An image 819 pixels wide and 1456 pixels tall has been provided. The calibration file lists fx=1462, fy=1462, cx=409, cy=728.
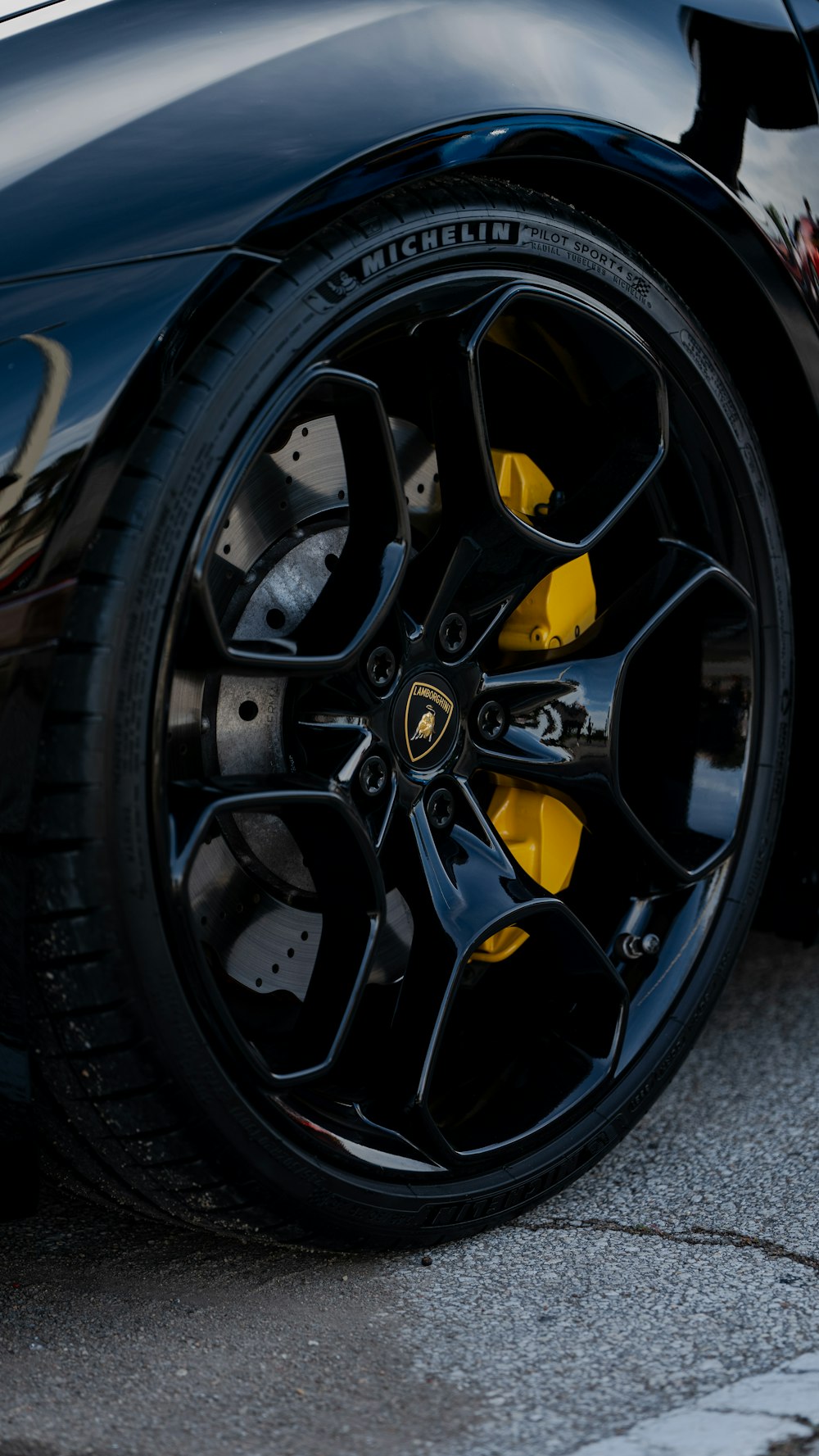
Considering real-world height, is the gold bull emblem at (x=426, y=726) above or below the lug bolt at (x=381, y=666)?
below

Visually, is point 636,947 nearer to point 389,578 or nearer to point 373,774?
point 373,774

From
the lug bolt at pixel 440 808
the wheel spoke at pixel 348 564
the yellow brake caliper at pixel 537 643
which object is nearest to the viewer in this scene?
the wheel spoke at pixel 348 564

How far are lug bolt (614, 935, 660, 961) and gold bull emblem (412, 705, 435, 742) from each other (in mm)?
446

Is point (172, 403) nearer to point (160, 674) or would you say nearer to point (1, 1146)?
point (160, 674)

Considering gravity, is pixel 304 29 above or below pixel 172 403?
above

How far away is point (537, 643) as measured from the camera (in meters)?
1.83

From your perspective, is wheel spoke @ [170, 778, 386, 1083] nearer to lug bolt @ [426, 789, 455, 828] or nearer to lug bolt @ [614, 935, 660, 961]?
lug bolt @ [426, 789, 455, 828]

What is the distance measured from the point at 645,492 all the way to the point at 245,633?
601 mm

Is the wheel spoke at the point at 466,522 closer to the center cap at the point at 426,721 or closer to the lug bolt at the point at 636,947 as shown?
the center cap at the point at 426,721

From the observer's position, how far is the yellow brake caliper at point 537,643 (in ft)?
5.97

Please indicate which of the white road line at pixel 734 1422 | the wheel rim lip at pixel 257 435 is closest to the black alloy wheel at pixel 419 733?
the wheel rim lip at pixel 257 435

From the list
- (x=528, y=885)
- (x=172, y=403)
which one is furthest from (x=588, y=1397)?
(x=172, y=403)

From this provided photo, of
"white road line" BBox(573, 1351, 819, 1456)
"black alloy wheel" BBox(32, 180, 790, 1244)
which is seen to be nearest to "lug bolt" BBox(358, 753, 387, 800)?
"black alloy wheel" BBox(32, 180, 790, 1244)

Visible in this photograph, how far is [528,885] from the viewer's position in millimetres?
1709
